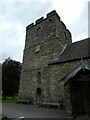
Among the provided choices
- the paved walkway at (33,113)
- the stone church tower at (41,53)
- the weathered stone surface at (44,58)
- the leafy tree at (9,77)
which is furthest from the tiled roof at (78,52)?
the leafy tree at (9,77)

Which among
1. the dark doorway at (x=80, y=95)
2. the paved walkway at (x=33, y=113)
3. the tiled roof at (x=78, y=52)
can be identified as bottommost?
the paved walkway at (x=33, y=113)

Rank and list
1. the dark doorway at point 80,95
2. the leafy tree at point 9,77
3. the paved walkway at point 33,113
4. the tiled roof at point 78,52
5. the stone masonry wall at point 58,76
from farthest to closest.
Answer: the leafy tree at point 9,77, the stone masonry wall at point 58,76, the tiled roof at point 78,52, the paved walkway at point 33,113, the dark doorway at point 80,95

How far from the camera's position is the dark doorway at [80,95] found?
9.46 metres

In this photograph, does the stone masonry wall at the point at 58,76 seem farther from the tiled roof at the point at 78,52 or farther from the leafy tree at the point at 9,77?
the leafy tree at the point at 9,77

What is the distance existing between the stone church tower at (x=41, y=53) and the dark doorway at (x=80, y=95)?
613 cm

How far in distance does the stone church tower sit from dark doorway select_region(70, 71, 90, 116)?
613cm

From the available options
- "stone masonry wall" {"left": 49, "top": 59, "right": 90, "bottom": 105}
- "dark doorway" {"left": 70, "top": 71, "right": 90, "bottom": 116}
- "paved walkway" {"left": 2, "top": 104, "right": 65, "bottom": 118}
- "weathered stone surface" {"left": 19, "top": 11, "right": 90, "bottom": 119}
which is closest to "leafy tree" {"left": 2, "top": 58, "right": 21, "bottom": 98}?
"weathered stone surface" {"left": 19, "top": 11, "right": 90, "bottom": 119}

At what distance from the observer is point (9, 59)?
3209 cm

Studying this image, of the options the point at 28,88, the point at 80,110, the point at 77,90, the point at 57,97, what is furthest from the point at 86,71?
the point at 28,88

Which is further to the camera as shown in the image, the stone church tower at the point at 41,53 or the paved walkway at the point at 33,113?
the stone church tower at the point at 41,53

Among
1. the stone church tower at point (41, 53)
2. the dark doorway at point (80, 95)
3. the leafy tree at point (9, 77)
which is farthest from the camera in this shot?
the leafy tree at point (9, 77)

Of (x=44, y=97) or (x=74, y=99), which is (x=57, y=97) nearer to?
(x=44, y=97)

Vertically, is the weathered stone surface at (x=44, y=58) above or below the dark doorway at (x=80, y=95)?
above

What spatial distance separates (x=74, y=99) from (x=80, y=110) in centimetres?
95
